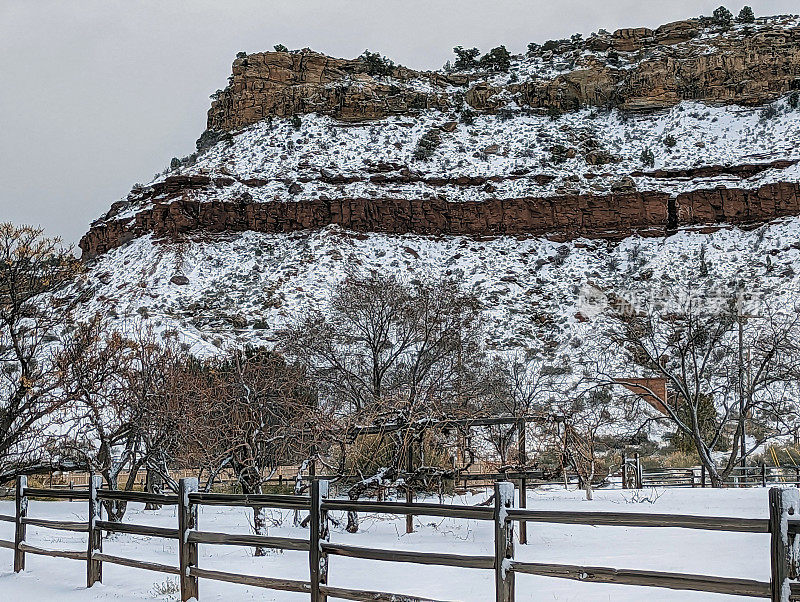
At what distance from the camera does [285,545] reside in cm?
812

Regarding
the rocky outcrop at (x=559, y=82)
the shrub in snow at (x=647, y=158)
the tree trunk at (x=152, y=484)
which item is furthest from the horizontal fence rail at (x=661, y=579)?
the rocky outcrop at (x=559, y=82)

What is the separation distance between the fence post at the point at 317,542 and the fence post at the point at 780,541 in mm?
3824

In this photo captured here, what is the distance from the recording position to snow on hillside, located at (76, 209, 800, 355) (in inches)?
1821

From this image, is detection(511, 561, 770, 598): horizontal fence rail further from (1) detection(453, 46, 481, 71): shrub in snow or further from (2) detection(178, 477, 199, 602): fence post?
(1) detection(453, 46, 481, 71): shrub in snow

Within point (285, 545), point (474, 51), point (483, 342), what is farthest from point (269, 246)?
point (285, 545)

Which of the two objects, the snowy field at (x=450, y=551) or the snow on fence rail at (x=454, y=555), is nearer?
the snow on fence rail at (x=454, y=555)

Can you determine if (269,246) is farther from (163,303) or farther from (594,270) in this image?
(594,270)

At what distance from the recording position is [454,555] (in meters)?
7.07

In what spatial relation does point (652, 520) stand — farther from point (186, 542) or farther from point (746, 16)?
point (746, 16)

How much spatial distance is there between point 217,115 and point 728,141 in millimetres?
41264

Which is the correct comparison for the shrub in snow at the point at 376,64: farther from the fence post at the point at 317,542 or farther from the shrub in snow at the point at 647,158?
the fence post at the point at 317,542

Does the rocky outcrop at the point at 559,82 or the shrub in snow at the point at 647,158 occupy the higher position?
the rocky outcrop at the point at 559,82

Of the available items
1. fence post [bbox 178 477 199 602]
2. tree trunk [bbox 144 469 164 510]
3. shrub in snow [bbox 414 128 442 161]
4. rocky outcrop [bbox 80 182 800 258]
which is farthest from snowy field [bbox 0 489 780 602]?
shrub in snow [bbox 414 128 442 161]

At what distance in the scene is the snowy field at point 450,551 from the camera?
9656 millimetres
